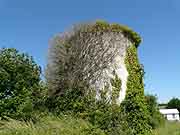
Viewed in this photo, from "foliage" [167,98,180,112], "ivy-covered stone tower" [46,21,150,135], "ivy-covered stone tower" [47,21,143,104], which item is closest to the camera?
"ivy-covered stone tower" [46,21,150,135]

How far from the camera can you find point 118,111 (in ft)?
68.8

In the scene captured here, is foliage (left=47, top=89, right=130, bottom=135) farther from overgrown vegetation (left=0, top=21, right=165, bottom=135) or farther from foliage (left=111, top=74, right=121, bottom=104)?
foliage (left=111, top=74, right=121, bottom=104)

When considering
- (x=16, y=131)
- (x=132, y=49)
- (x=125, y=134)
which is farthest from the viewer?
(x=132, y=49)

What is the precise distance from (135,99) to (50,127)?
666 centimetres

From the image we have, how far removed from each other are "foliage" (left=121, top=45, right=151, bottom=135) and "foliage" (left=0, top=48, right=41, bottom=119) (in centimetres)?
566

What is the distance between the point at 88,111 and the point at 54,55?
4533 millimetres

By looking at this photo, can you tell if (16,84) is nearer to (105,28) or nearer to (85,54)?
(85,54)

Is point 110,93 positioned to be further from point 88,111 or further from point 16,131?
point 16,131

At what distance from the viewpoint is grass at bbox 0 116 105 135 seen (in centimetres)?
1616

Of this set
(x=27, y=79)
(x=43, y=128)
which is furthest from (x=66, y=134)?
(x=27, y=79)

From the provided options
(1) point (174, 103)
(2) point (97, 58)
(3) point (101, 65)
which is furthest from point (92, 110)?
(1) point (174, 103)

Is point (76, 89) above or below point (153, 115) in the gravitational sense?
above

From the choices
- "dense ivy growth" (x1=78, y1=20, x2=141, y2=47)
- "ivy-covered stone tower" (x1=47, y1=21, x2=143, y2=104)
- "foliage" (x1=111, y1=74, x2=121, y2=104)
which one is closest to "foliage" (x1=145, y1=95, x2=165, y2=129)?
"foliage" (x1=111, y1=74, x2=121, y2=104)

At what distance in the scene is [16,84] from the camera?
20.1m
